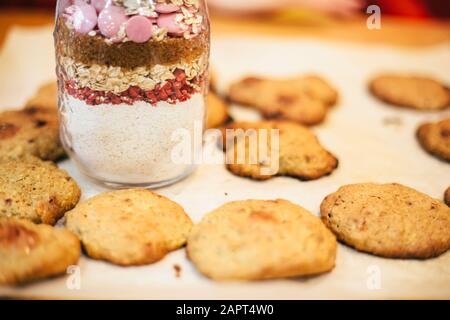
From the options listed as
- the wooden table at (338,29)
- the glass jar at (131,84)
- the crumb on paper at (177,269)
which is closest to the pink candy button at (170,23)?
the glass jar at (131,84)

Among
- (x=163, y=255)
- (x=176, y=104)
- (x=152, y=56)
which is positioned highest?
(x=152, y=56)

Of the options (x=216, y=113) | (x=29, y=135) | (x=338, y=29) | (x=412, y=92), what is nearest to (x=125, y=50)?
(x=29, y=135)

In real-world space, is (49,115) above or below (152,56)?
below

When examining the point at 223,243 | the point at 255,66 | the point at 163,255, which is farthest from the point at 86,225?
the point at 255,66

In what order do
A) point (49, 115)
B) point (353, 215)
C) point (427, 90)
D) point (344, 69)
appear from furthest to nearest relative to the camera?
point (344, 69)
point (427, 90)
point (49, 115)
point (353, 215)

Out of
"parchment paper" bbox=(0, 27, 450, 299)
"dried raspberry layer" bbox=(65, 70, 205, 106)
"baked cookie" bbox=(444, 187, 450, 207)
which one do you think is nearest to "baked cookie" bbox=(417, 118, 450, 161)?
"parchment paper" bbox=(0, 27, 450, 299)

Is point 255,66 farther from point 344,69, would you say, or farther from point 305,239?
point 305,239

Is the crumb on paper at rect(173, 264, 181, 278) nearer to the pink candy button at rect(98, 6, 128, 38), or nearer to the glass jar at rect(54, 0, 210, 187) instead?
the glass jar at rect(54, 0, 210, 187)
